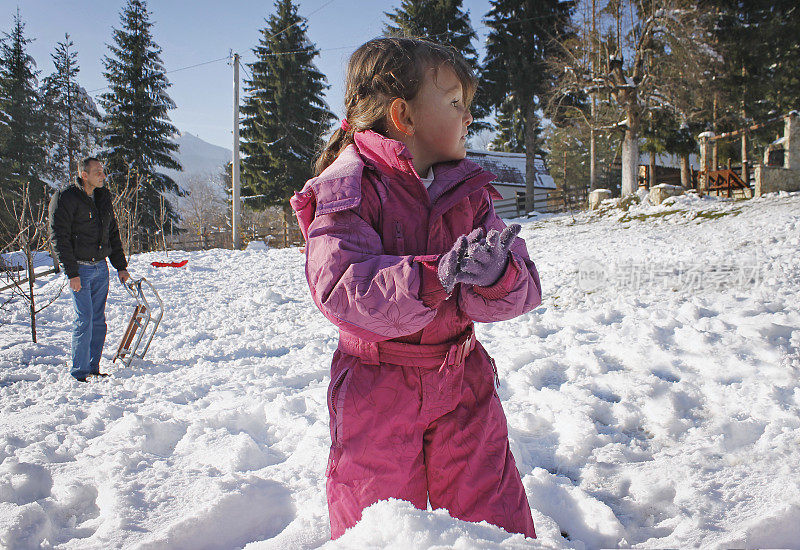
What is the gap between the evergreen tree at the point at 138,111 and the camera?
23.3 meters

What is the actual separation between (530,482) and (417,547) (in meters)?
1.50

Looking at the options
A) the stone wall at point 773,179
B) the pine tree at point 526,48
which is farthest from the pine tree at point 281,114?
the stone wall at point 773,179

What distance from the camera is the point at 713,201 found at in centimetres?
1370

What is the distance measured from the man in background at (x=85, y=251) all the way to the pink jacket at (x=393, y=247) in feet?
13.2

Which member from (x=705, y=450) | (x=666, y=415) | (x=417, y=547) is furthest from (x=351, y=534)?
(x=666, y=415)

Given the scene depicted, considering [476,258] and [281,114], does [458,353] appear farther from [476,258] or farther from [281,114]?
[281,114]

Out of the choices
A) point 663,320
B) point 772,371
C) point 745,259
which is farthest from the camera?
Answer: point 745,259

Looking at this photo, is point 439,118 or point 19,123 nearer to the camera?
point 439,118

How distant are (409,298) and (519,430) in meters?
2.09

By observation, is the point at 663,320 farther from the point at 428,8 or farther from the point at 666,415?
the point at 428,8

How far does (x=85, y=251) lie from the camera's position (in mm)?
4445

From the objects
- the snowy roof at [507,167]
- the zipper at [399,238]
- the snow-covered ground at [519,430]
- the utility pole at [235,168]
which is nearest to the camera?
the zipper at [399,238]

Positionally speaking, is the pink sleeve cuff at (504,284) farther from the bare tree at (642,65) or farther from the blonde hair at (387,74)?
the bare tree at (642,65)

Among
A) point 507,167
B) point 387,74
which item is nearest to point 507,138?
point 507,167
